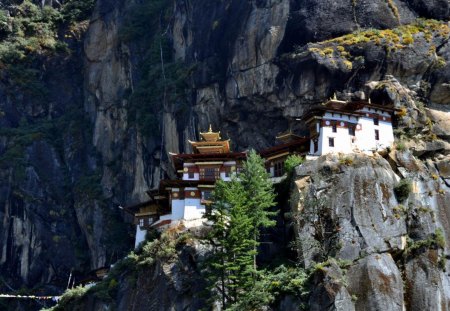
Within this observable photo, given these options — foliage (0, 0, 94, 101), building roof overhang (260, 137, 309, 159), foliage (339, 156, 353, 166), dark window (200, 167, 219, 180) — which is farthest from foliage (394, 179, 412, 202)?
foliage (0, 0, 94, 101)

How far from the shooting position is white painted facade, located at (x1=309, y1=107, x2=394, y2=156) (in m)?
64.4

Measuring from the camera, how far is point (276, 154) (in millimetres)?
66625

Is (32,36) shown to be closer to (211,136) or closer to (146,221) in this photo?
(211,136)

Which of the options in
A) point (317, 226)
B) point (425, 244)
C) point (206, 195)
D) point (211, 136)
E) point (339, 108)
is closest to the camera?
point (425, 244)

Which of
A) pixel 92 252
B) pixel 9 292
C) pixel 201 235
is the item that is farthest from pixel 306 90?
pixel 9 292

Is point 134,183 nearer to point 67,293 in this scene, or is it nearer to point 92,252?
point 92,252

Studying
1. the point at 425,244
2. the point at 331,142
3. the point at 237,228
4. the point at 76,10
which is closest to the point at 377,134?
the point at 331,142

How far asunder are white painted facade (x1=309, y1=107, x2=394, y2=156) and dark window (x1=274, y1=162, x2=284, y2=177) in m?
2.65

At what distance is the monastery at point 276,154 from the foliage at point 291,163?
153 centimetres

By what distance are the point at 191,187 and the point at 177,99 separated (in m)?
16.3

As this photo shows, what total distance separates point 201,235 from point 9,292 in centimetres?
2880

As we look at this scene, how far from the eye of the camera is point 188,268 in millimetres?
59625

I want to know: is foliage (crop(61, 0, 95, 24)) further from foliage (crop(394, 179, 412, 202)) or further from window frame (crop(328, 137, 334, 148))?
foliage (crop(394, 179, 412, 202))

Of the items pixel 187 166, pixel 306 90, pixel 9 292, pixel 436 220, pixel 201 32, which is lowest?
pixel 9 292
